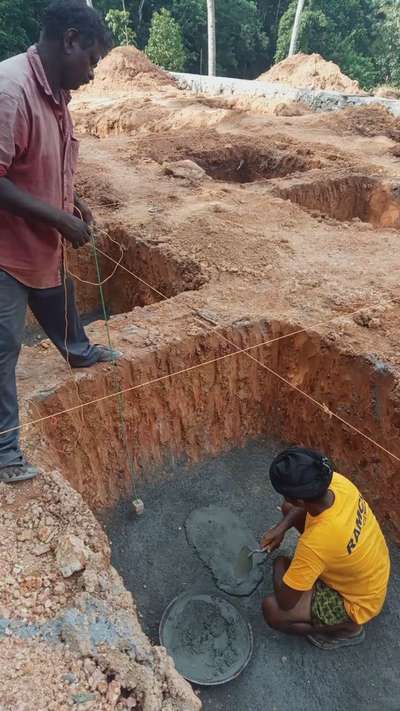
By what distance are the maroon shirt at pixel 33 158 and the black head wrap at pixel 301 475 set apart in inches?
66.9

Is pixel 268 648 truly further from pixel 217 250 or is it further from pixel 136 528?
pixel 217 250

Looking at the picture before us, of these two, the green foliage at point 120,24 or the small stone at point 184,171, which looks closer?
the small stone at point 184,171

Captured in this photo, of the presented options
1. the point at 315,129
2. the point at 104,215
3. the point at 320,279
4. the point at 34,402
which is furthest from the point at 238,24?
the point at 34,402

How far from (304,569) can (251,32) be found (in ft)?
94.0

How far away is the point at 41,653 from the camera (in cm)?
194

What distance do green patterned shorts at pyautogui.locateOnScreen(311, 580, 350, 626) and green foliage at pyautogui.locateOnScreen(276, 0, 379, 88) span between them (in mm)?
Result: 27443

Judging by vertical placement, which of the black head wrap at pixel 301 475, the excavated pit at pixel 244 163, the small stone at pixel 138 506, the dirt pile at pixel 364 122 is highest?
the dirt pile at pixel 364 122

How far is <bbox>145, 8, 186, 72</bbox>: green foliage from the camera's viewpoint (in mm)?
21297

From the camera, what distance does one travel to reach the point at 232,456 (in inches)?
181

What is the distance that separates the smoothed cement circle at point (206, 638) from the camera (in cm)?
307

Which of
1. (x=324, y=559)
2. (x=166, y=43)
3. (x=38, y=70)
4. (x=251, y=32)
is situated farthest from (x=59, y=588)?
(x=251, y=32)

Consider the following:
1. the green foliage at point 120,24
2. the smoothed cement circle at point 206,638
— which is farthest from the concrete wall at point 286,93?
the smoothed cement circle at point 206,638

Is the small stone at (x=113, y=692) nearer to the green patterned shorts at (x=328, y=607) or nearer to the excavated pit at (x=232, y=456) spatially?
the excavated pit at (x=232, y=456)

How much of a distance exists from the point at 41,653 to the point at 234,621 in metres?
1.79
